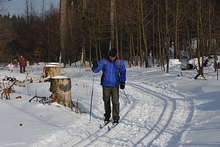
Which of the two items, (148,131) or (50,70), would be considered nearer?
(148,131)

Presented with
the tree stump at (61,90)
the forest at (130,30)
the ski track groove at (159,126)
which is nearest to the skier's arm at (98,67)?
the tree stump at (61,90)

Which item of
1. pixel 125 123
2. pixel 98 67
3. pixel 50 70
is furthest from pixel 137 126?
pixel 50 70

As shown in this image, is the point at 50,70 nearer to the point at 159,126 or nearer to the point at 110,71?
the point at 110,71

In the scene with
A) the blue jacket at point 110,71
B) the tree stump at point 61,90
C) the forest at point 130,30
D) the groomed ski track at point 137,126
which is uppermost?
the forest at point 130,30

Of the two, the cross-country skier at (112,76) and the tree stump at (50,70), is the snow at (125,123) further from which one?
the tree stump at (50,70)

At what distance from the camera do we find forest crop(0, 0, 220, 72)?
14.4 m

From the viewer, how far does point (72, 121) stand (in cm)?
594

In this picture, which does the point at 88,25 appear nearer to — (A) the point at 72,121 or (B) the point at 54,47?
(B) the point at 54,47

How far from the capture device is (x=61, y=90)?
7.03 meters

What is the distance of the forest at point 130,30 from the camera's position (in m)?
14.4

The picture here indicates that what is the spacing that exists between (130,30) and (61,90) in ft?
64.7

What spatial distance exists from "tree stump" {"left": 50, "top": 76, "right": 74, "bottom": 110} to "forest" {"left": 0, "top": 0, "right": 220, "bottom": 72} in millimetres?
7128

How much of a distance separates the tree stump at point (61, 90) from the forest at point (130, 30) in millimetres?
7128

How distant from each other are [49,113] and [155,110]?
2.96 metres
